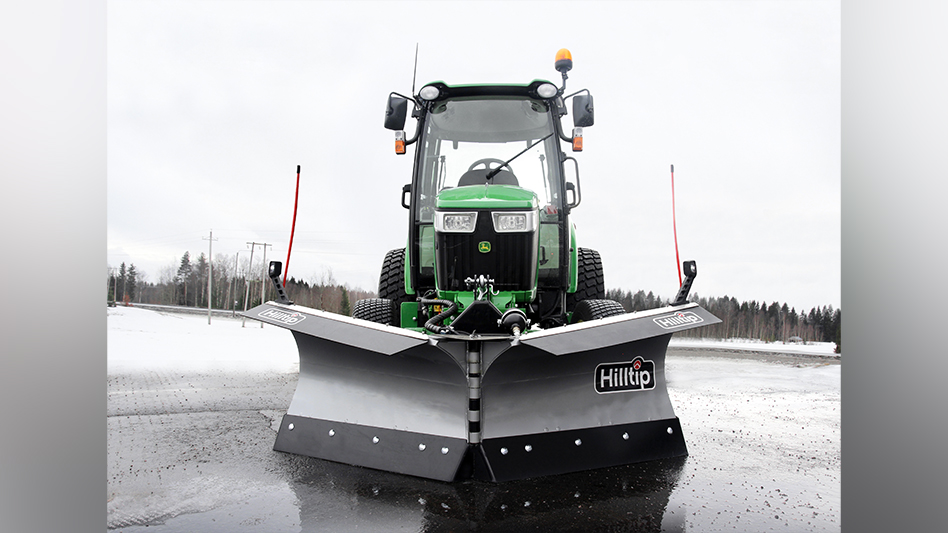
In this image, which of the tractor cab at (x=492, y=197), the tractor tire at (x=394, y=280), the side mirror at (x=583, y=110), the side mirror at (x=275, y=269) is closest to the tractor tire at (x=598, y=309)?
the tractor cab at (x=492, y=197)

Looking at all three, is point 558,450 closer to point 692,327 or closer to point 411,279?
point 692,327

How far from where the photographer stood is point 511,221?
12.5ft

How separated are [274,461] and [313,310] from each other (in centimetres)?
103

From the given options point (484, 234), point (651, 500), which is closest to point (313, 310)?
point (484, 234)

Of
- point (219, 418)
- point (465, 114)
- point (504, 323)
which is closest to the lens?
point (504, 323)

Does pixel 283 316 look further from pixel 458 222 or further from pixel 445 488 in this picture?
pixel 445 488

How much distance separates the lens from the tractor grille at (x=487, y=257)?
3840 millimetres

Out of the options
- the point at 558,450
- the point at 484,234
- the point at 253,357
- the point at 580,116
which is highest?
the point at 580,116

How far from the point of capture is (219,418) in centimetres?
496

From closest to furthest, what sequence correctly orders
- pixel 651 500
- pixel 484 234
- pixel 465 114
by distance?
1. pixel 651 500
2. pixel 484 234
3. pixel 465 114

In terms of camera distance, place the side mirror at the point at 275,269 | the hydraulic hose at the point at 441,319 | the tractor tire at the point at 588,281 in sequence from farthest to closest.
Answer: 1. the tractor tire at the point at 588,281
2. the side mirror at the point at 275,269
3. the hydraulic hose at the point at 441,319

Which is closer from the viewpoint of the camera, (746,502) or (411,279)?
(746,502)

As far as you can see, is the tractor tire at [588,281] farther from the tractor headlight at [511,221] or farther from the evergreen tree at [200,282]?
the evergreen tree at [200,282]

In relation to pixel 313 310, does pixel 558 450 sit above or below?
below
